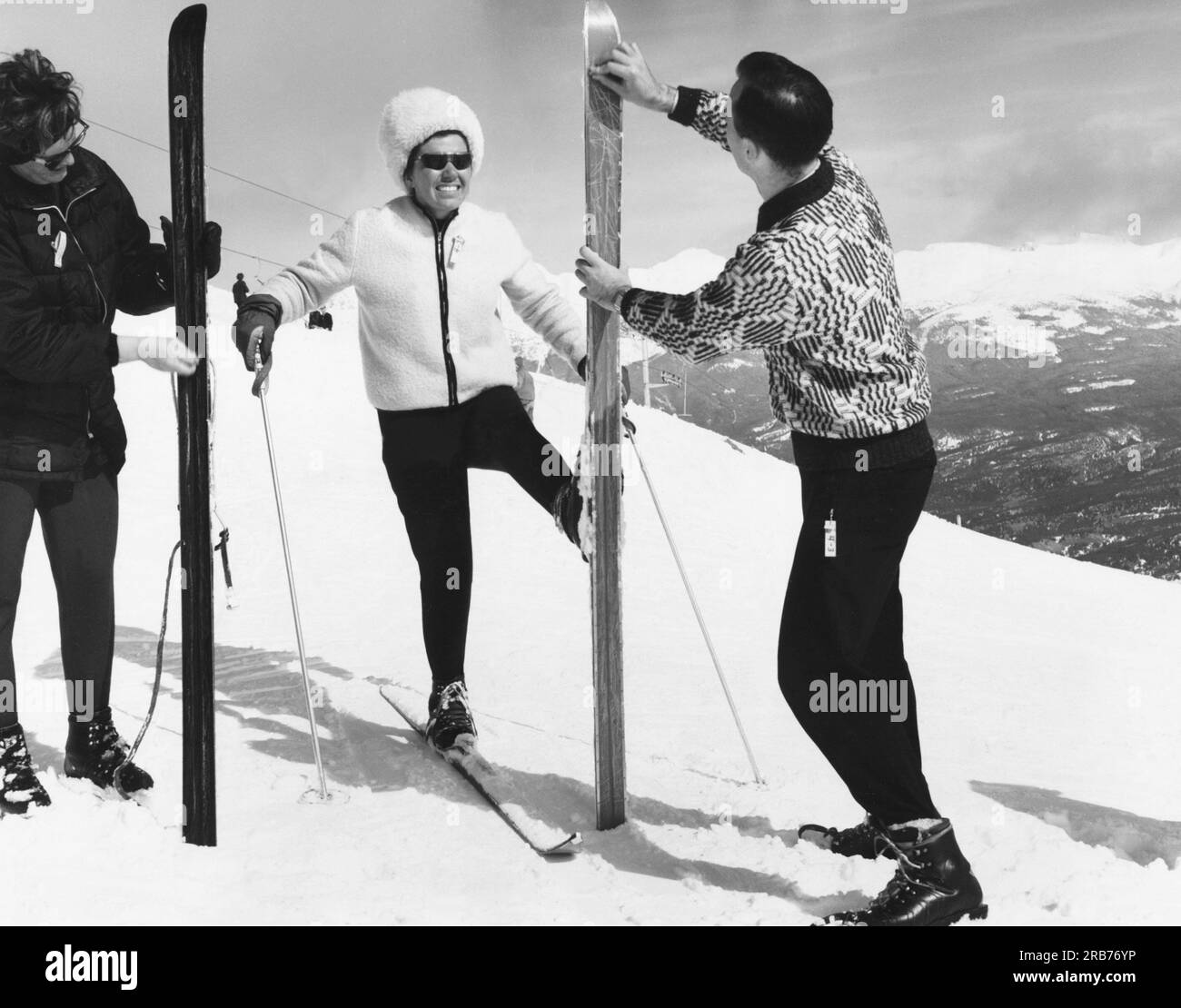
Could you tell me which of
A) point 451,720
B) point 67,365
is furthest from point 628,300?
point 451,720

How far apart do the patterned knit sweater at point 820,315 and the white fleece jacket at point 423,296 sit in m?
0.96

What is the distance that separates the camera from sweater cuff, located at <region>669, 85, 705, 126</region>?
9.90ft

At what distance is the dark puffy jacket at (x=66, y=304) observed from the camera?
9.48ft

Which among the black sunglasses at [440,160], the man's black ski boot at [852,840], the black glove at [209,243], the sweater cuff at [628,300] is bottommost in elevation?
the man's black ski boot at [852,840]

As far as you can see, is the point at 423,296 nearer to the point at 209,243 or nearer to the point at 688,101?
the point at 209,243

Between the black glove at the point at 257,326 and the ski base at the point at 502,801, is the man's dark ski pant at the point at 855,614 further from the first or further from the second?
the black glove at the point at 257,326

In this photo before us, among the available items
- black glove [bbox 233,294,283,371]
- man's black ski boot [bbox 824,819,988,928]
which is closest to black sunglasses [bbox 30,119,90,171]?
black glove [bbox 233,294,283,371]

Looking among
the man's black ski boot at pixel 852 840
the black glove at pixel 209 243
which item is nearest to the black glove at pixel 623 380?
the black glove at pixel 209 243

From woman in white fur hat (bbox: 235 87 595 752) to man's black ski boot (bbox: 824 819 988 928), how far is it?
1187 mm

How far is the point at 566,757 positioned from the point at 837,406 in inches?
71.5

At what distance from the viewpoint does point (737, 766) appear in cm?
379

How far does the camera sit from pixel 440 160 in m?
3.29

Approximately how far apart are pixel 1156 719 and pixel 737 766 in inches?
A: 82.2
